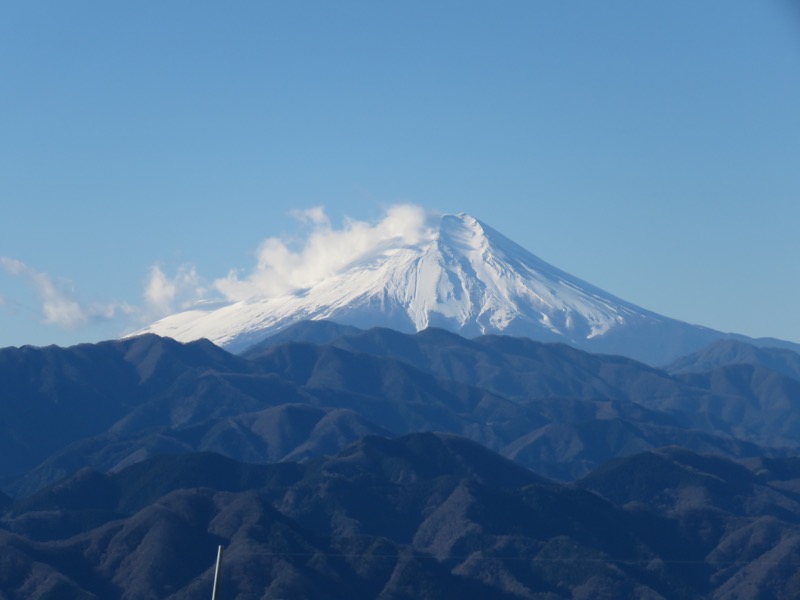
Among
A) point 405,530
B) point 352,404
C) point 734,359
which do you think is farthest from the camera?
point 734,359

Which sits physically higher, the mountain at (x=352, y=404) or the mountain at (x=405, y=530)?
the mountain at (x=352, y=404)

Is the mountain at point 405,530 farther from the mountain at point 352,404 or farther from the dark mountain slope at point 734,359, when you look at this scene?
the dark mountain slope at point 734,359

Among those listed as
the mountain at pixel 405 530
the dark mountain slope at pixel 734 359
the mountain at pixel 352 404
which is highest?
the dark mountain slope at pixel 734 359

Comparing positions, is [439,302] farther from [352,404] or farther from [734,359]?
[352,404]

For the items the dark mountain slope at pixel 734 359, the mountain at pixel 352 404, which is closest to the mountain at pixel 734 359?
the dark mountain slope at pixel 734 359

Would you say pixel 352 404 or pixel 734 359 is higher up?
pixel 734 359

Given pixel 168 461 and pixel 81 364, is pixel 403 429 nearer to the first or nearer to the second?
pixel 81 364

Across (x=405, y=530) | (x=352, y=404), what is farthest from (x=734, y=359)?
(x=405, y=530)

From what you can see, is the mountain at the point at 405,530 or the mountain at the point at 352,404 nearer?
the mountain at the point at 405,530

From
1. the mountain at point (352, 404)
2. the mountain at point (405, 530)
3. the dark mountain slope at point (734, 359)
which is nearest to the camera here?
the mountain at point (405, 530)

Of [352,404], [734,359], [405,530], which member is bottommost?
[405,530]

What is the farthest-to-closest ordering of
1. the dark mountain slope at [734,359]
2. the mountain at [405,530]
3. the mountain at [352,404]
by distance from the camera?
1. the dark mountain slope at [734,359]
2. the mountain at [352,404]
3. the mountain at [405,530]

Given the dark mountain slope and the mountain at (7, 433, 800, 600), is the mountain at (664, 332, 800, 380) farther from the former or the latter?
the mountain at (7, 433, 800, 600)
